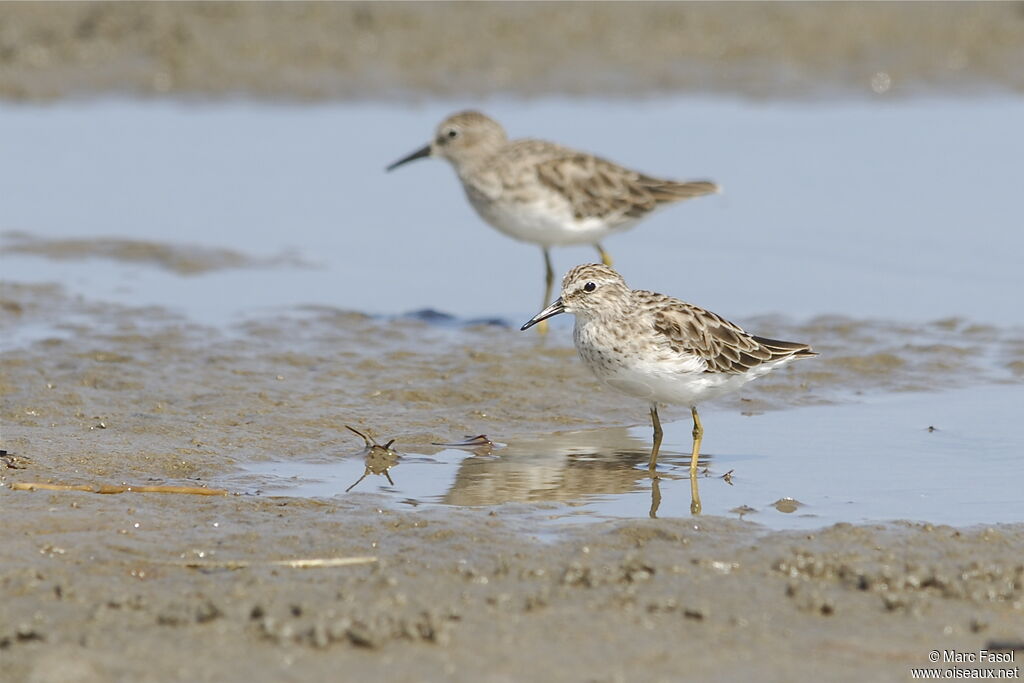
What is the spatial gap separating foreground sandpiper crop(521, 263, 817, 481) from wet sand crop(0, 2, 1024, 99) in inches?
433

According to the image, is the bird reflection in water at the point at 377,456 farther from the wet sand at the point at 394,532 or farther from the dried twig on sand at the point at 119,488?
the dried twig on sand at the point at 119,488

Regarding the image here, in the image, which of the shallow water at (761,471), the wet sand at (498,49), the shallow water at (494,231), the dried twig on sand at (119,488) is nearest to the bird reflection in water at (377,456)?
the shallow water at (761,471)

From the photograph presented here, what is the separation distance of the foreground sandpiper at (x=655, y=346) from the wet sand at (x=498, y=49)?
11.0 meters

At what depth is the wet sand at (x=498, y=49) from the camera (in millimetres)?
19453

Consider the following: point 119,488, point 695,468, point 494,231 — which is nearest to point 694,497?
point 695,468

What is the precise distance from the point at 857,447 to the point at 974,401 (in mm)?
1417

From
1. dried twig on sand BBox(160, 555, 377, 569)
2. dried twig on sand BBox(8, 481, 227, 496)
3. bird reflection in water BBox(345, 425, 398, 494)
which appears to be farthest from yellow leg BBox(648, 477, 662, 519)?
dried twig on sand BBox(8, 481, 227, 496)

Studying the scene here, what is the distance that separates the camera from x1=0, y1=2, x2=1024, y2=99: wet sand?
1945 centimetres

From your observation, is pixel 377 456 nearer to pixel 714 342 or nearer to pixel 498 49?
pixel 714 342

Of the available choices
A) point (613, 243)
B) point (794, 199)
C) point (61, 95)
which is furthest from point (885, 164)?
point (61, 95)

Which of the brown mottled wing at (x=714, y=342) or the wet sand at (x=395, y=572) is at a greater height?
the brown mottled wing at (x=714, y=342)

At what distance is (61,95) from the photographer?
→ 1888cm

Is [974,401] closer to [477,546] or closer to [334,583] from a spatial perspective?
[477,546]

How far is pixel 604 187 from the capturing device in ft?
42.0
